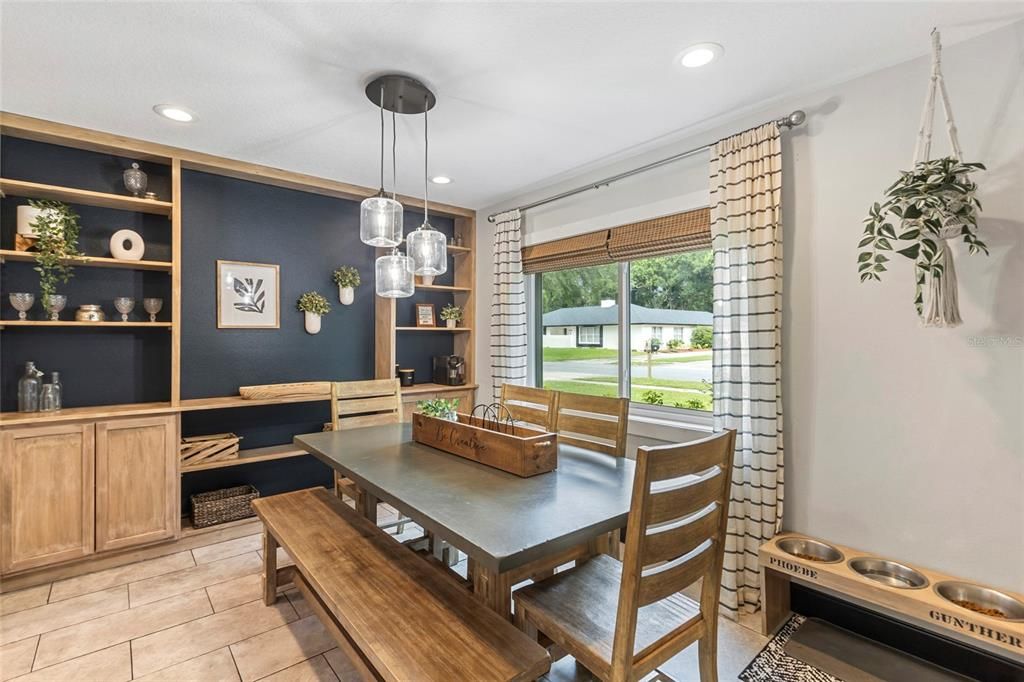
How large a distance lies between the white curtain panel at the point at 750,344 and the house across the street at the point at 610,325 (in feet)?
1.66

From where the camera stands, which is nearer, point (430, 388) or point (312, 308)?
point (312, 308)

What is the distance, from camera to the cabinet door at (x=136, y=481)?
8.97 feet

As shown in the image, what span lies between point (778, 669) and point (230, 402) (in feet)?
11.2

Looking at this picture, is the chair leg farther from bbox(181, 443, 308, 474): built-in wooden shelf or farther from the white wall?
bbox(181, 443, 308, 474): built-in wooden shelf

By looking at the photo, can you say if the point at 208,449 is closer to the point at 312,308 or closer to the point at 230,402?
the point at 230,402

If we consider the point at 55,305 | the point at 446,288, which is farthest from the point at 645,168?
the point at 55,305

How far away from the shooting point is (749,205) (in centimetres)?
240

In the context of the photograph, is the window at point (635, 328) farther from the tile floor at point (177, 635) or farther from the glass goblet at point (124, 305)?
the glass goblet at point (124, 305)

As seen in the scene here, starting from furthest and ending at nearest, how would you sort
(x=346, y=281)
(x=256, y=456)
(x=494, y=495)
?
(x=346, y=281)
(x=256, y=456)
(x=494, y=495)

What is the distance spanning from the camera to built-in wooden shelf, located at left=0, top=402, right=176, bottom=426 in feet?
8.34

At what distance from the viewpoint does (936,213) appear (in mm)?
1792

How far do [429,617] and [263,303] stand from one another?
295cm

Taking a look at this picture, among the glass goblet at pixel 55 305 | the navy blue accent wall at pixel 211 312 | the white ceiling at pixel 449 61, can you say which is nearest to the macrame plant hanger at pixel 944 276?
the white ceiling at pixel 449 61

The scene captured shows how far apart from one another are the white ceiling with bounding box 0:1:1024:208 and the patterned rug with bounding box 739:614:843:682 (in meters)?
2.59
